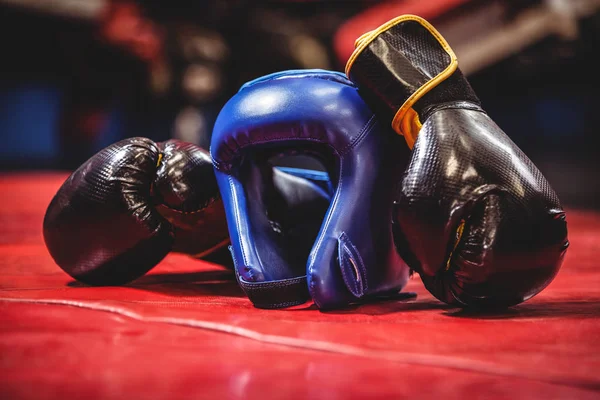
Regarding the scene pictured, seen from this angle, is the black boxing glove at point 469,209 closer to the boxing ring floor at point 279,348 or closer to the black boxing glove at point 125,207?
the boxing ring floor at point 279,348

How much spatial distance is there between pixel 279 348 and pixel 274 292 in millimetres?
361

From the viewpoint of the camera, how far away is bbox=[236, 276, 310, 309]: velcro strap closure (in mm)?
1262

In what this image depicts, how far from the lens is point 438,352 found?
88 cm

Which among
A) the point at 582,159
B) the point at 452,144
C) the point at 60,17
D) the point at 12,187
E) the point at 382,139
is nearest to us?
the point at 452,144

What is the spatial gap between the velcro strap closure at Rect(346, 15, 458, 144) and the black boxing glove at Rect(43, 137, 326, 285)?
485 mm

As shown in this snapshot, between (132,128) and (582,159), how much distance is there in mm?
5859

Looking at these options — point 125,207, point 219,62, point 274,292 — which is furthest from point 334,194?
point 219,62

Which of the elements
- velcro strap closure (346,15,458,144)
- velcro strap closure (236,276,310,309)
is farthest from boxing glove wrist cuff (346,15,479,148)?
velcro strap closure (236,276,310,309)

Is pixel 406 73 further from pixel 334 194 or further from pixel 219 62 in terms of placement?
pixel 219 62

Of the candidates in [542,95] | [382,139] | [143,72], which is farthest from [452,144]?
[542,95]

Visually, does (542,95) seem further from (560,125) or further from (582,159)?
(582,159)

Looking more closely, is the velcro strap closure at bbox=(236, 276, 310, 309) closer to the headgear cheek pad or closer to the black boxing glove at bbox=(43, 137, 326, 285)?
the headgear cheek pad

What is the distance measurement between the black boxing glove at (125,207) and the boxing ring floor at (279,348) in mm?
75

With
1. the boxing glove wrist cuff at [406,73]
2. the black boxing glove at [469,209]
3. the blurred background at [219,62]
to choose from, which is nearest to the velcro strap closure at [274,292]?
the black boxing glove at [469,209]
